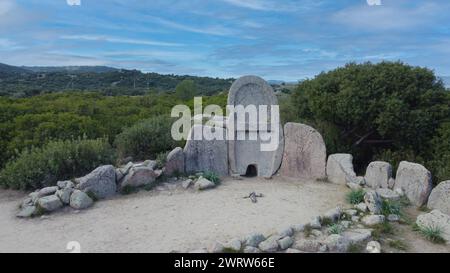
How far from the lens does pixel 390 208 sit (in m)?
6.91

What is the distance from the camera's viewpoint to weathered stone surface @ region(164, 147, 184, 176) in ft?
29.4

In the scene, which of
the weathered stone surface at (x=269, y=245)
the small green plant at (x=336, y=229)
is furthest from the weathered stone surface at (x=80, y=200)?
the small green plant at (x=336, y=229)

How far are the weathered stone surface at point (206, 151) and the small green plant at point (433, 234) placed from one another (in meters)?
4.62

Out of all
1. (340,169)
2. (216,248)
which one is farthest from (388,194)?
(216,248)

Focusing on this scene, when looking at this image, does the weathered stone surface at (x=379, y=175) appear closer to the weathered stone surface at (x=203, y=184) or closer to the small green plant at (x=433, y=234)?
the small green plant at (x=433, y=234)

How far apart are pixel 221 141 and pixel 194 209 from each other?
2.62 metres

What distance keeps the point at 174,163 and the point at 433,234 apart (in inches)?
207

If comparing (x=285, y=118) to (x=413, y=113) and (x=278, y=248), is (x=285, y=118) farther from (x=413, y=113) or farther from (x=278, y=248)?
(x=278, y=248)

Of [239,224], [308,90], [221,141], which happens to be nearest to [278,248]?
[239,224]

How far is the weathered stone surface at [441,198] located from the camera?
7.00 meters

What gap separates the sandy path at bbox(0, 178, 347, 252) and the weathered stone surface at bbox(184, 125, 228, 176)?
0.90 meters

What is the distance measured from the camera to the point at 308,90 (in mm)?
11289

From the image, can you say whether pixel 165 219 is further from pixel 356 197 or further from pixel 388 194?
pixel 388 194
